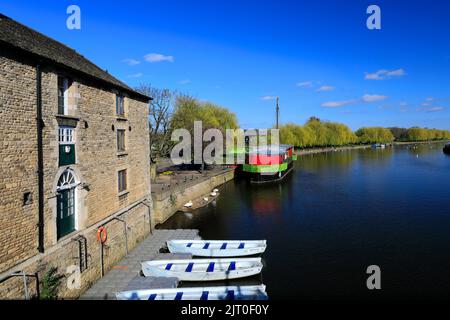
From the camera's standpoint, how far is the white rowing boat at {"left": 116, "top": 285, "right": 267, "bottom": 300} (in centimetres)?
1230

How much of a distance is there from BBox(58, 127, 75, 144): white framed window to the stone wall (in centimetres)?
23

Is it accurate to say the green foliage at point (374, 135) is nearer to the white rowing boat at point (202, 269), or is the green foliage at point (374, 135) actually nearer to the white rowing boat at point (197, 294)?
the white rowing boat at point (202, 269)

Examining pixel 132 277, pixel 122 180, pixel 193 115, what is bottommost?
pixel 132 277

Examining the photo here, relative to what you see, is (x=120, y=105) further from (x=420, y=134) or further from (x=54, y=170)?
(x=420, y=134)

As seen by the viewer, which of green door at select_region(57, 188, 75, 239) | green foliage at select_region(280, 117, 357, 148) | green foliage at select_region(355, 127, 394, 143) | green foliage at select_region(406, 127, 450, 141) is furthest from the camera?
green foliage at select_region(406, 127, 450, 141)

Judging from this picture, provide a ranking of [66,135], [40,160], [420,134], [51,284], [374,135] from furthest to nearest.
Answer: [420,134] → [374,135] → [66,135] → [51,284] → [40,160]

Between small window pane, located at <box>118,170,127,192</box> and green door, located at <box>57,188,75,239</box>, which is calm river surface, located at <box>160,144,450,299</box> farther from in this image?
green door, located at <box>57,188,75,239</box>

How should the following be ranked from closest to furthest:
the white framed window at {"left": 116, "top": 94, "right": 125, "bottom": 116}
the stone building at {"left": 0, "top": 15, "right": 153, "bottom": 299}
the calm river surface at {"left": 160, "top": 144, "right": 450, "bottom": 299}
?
the stone building at {"left": 0, "top": 15, "right": 153, "bottom": 299} < the calm river surface at {"left": 160, "top": 144, "right": 450, "bottom": 299} < the white framed window at {"left": 116, "top": 94, "right": 125, "bottom": 116}

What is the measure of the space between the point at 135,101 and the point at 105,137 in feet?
14.7

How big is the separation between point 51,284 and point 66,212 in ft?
8.65

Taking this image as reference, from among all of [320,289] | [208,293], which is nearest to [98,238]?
[208,293]

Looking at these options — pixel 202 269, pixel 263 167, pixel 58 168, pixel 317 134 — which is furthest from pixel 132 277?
pixel 317 134

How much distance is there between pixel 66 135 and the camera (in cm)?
1253

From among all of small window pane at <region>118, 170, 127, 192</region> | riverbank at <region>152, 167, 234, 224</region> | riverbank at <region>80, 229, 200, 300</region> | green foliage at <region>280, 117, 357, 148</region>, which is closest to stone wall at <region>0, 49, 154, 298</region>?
small window pane at <region>118, 170, 127, 192</region>
